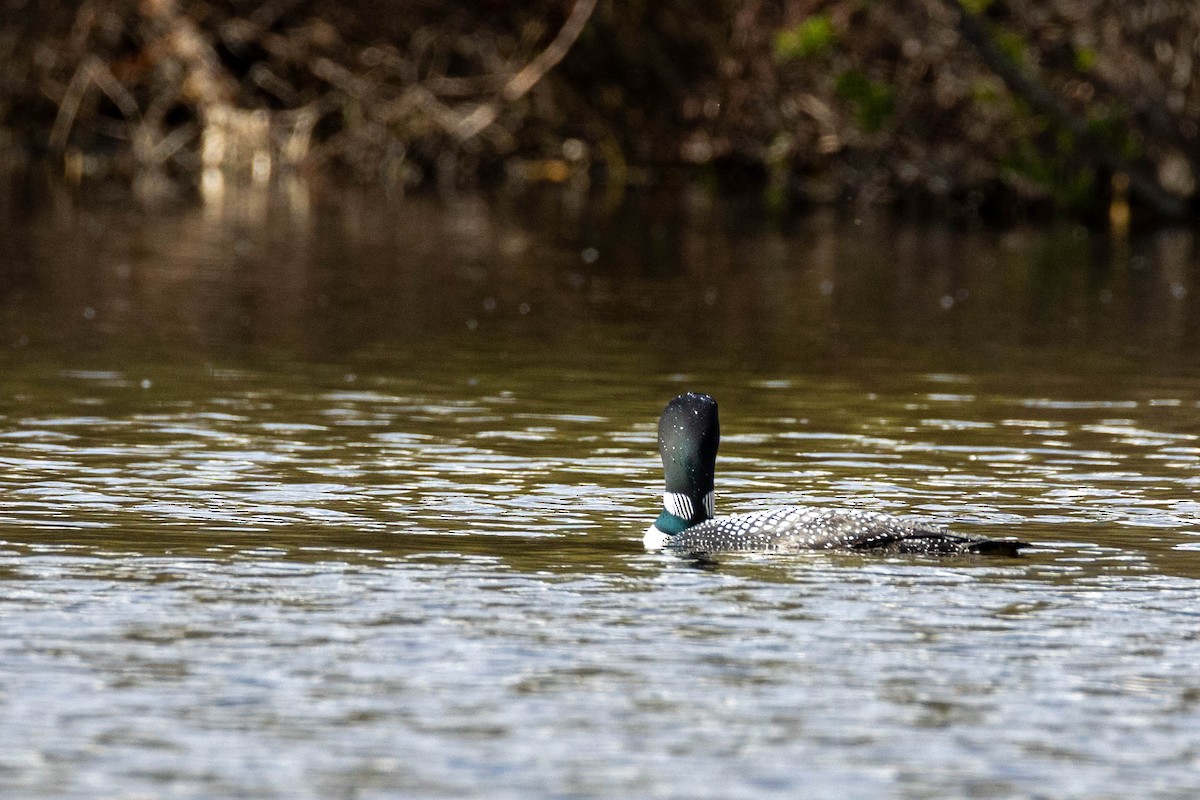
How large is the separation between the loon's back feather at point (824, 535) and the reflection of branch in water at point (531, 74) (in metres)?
32.0

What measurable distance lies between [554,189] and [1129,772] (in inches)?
1546

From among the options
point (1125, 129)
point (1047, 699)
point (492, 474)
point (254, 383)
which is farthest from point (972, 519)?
point (1125, 129)

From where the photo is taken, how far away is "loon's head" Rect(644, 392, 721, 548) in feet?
35.9

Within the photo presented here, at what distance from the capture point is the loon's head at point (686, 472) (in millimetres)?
10938

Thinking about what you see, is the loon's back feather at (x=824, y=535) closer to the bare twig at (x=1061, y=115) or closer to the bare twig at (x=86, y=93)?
the bare twig at (x=1061, y=115)

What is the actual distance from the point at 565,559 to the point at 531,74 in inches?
1297

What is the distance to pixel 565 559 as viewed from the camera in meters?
10.6

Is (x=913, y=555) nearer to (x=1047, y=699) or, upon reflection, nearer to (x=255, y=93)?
(x=1047, y=699)

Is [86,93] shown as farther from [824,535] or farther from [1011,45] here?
[824,535]

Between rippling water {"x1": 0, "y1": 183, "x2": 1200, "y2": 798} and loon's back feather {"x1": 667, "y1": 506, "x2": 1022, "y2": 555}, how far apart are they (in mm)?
104

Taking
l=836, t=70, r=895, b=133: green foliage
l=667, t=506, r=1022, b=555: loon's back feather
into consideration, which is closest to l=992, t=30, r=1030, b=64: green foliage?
l=836, t=70, r=895, b=133: green foliage

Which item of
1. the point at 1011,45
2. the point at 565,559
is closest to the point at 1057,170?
the point at 1011,45

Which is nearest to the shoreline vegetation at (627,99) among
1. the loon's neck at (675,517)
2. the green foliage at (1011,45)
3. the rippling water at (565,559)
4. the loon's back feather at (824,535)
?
the green foliage at (1011,45)

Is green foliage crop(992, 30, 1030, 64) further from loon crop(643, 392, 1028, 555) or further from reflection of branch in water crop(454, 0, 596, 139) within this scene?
loon crop(643, 392, 1028, 555)
